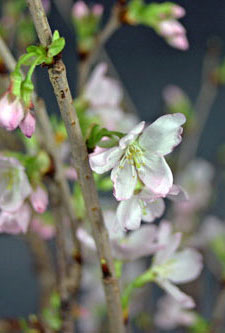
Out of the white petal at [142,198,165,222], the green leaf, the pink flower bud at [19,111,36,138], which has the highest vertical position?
A: the green leaf

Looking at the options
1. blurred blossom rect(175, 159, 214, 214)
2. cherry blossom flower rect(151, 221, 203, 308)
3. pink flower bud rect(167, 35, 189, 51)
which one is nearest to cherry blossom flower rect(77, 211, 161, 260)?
cherry blossom flower rect(151, 221, 203, 308)

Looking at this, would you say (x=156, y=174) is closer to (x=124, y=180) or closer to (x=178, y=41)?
(x=124, y=180)

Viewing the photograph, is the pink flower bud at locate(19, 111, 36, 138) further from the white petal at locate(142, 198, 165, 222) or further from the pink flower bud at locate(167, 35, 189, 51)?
the pink flower bud at locate(167, 35, 189, 51)

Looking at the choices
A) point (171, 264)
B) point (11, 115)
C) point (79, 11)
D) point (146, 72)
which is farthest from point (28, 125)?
point (146, 72)

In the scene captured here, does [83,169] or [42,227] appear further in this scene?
[42,227]

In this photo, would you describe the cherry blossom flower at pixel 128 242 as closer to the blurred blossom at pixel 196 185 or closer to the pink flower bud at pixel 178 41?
the pink flower bud at pixel 178 41

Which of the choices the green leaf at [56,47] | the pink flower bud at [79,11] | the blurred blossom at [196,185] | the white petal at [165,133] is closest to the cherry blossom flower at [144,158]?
the white petal at [165,133]
